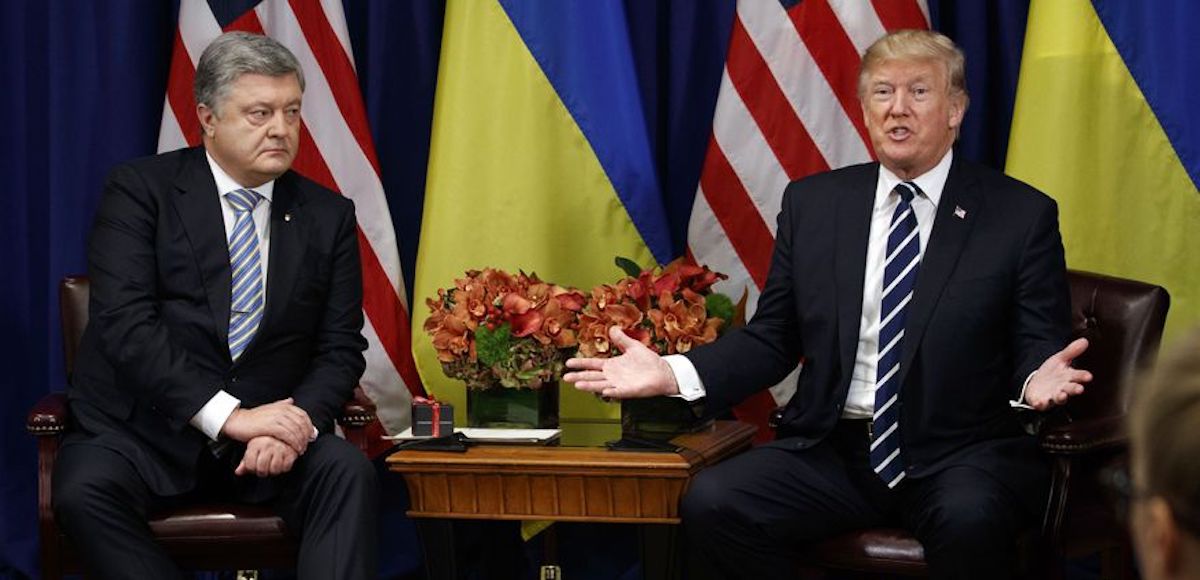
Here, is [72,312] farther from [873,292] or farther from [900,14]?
[900,14]

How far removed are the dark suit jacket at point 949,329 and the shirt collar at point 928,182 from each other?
0.06 ft

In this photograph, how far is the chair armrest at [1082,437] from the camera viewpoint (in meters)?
3.31

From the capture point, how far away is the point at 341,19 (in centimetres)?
462

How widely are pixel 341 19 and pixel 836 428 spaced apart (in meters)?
2.00

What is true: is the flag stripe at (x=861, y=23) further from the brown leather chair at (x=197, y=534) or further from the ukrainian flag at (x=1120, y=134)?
the brown leather chair at (x=197, y=534)

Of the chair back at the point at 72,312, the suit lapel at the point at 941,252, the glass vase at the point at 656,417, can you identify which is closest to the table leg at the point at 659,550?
the glass vase at the point at 656,417

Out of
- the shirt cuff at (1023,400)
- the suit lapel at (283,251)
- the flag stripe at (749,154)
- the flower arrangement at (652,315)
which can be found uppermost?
the flag stripe at (749,154)

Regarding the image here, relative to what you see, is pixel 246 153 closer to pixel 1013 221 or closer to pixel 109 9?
pixel 109 9

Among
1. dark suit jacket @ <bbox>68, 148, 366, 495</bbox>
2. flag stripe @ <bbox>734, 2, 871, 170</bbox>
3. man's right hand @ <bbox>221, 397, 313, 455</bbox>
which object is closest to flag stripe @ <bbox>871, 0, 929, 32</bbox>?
flag stripe @ <bbox>734, 2, 871, 170</bbox>

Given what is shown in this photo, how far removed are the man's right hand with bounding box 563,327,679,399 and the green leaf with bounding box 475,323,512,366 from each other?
7.9 inches

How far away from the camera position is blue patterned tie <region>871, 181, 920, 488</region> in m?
3.60

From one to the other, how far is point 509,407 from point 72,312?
1.21 meters

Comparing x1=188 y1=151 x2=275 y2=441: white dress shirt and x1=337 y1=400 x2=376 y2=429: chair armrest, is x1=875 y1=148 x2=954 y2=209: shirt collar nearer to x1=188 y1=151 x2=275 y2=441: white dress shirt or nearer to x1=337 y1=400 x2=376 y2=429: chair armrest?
x1=337 y1=400 x2=376 y2=429: chair armrest

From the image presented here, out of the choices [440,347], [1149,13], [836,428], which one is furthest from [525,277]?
[1149,13]
